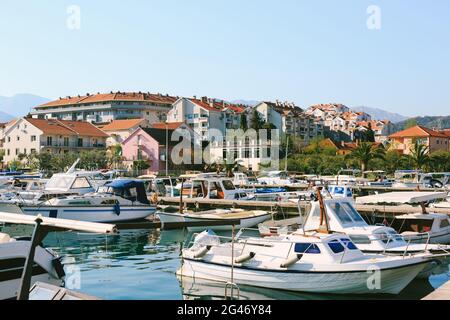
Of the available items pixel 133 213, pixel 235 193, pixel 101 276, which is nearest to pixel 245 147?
pixel 235 193

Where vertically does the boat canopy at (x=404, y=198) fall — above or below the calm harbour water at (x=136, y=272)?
above

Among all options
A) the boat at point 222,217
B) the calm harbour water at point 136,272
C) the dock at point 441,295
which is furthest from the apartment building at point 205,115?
the dock at point 441,295

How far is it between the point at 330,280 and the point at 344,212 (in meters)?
5.53

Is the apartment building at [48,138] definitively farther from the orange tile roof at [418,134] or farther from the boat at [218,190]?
the orange tile roof at [418,134]

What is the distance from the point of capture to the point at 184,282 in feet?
59.6

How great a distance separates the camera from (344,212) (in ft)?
68.9

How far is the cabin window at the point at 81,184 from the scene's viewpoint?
38.7 metres

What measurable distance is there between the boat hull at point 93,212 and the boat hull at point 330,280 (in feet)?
54.7

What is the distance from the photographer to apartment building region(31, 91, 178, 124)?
13838 centimetres

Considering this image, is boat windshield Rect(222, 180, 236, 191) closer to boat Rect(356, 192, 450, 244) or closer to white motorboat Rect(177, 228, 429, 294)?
boat Rect(356, 192, 450, 244)

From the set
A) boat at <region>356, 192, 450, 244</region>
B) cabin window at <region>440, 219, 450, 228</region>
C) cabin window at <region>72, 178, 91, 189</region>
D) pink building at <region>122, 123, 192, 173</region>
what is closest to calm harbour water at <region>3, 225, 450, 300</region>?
boat at <region>356, 192, 450, 244</region>

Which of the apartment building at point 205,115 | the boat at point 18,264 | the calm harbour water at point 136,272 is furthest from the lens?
the apartment building at point 205,115

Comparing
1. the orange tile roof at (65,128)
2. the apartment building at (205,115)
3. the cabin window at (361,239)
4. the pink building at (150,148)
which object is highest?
the apartment building at (205,115)
